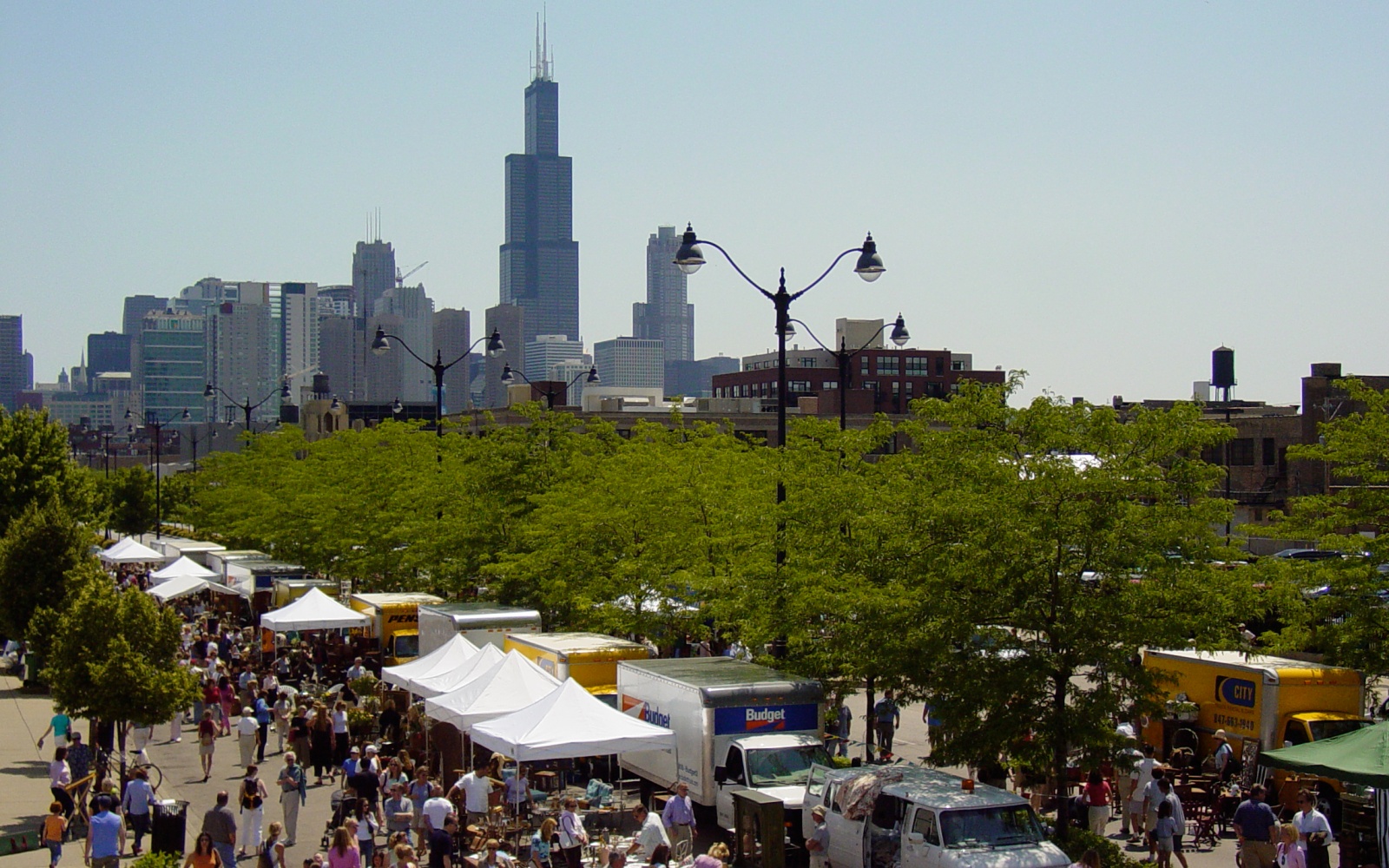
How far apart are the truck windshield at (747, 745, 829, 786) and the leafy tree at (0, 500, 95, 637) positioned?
20699mm

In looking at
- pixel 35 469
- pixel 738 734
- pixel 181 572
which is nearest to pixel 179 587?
pixel 181 572

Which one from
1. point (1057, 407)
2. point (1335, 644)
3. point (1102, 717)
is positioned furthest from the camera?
point (1335, 644)

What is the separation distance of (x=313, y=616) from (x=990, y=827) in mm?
22521

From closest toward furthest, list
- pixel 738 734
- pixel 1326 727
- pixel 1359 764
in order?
pixel 1359 764
pixel 738 734
pixel 1326 727

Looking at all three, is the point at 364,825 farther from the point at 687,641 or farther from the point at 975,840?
the point at 687,641

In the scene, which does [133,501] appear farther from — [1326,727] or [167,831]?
[1326,727]

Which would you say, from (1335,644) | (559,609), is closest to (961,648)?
(1335,644)

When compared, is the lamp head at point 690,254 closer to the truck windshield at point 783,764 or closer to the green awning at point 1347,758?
the truck windshield at point 783,764

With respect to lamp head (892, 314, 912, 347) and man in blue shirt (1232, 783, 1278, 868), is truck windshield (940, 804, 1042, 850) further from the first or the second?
lamp head (892, 314, 912, 347)

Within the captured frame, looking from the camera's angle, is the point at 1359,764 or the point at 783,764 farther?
the point at 783,764

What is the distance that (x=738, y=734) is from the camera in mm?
20203

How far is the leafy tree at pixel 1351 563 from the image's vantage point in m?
21.9

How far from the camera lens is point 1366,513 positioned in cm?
2248

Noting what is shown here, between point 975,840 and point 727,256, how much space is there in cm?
1107
